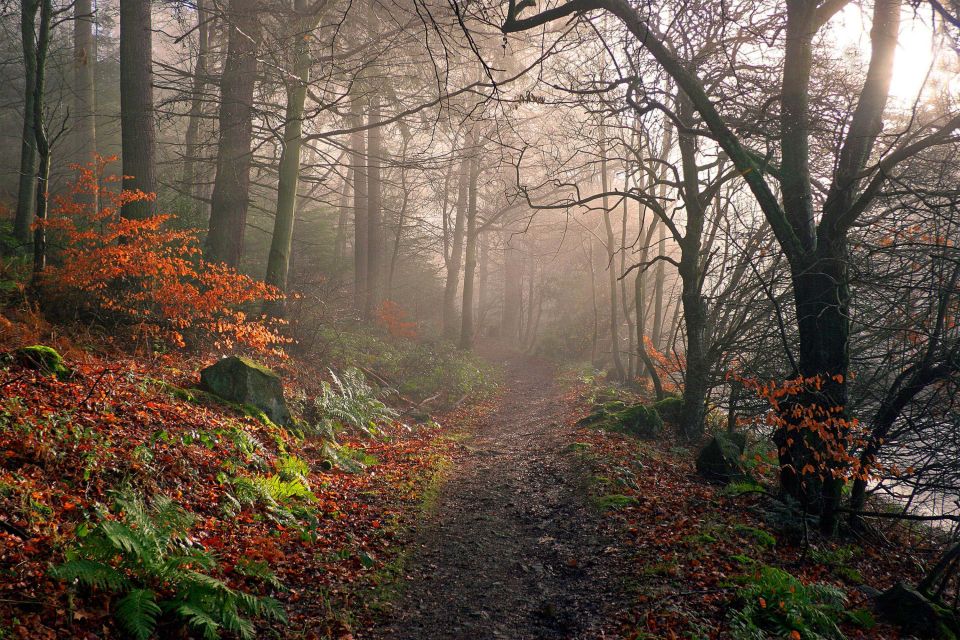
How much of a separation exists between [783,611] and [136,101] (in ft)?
40.6

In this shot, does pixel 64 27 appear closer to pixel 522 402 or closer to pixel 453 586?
pixel 522 402

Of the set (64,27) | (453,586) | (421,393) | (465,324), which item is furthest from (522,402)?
(64,27)

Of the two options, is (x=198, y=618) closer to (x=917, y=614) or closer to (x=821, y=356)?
(x=917, y=614)

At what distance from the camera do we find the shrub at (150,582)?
334cm

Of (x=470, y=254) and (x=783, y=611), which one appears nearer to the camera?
(x=783, y=611)

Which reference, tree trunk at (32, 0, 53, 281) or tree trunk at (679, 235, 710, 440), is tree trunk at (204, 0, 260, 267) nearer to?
tree trunk at (32, 0, 53, 281)

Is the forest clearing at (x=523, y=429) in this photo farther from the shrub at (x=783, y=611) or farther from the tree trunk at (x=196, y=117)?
the tree trunk at (x=196, y=117)

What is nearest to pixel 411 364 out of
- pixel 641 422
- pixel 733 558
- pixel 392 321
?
pixel 392 321

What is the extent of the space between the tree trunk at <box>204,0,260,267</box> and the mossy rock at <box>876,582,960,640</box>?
11.9m

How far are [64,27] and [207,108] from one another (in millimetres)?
16107

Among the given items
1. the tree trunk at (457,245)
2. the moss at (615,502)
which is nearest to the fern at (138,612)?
the moss at (615,502)

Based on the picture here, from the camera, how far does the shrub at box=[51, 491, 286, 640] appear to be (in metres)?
3.34

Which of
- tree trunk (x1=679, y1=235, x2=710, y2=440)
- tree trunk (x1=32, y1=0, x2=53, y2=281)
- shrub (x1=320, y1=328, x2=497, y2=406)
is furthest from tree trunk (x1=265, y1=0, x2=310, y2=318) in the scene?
tree trunk (x1=679, y1=235, x2=710, y2=440)

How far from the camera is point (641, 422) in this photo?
444 inches
